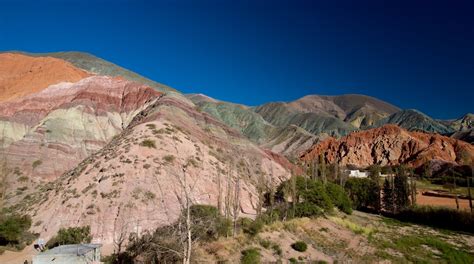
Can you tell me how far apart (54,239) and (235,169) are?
26579 mm

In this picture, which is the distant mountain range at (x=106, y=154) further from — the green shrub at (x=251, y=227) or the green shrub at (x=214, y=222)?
the green shrub at (x=251, y=227)

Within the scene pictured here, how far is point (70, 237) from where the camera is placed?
29.6 m

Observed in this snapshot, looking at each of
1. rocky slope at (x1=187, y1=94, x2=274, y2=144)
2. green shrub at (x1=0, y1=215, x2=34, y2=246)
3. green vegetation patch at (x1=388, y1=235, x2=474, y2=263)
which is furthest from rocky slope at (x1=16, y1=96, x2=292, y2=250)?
rocky slope at (x1=187, y1=94, x2=274, y2=144)

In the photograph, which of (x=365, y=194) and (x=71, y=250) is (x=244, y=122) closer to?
(x=365, y=194)

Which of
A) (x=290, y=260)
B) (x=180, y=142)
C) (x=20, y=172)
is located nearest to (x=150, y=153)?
(x=180, y=142)

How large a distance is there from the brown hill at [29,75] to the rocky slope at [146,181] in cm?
2802

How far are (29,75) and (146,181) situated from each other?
182ft

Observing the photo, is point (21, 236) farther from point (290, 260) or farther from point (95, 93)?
Result: point (95, 93)

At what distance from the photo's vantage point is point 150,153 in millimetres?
42500

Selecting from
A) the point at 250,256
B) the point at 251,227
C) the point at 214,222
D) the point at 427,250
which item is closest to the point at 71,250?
the point at 214,222

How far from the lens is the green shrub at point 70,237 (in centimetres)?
2942

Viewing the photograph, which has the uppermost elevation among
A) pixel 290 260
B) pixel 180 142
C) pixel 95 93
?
pixel 95 93

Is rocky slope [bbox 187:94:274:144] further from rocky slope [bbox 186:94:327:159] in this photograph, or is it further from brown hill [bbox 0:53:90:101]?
brown hill [bbox 0:53:90:101]

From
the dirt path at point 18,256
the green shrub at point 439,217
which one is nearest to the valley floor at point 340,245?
the dirt path at point 18,256
